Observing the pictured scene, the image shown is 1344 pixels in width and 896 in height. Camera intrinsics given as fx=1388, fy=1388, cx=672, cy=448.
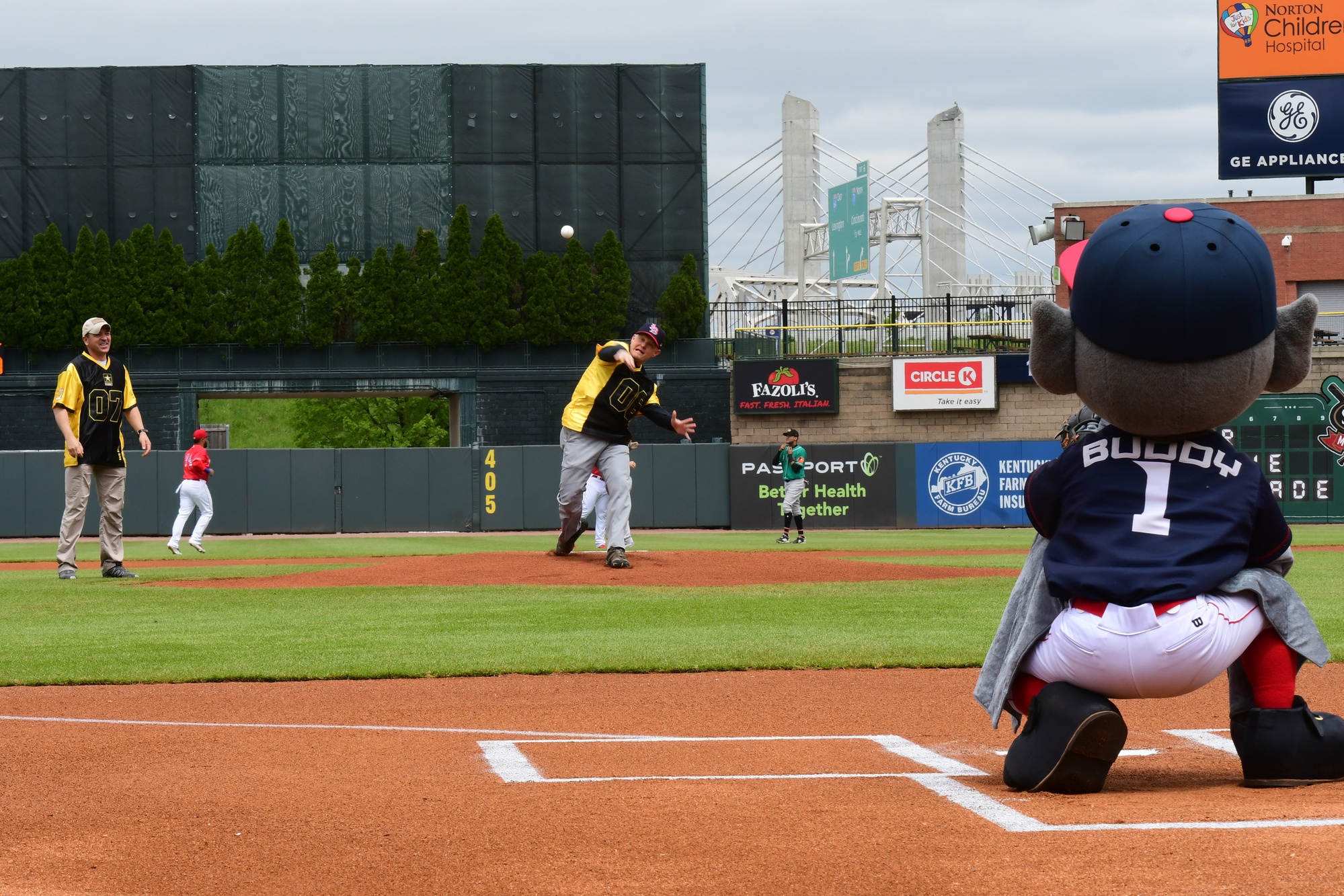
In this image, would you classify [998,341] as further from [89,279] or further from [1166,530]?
[1166,530]

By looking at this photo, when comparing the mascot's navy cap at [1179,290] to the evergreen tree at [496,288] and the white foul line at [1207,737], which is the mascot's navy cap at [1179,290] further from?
the evergreen tree at [496,288]

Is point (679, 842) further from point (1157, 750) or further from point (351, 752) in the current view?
point (1157, 750)

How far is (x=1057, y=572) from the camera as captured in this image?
412cm

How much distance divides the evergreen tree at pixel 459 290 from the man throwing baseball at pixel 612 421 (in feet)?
71.2

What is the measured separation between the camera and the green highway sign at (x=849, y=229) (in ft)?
186

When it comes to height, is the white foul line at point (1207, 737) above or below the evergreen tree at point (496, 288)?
below

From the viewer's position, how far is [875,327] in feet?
116

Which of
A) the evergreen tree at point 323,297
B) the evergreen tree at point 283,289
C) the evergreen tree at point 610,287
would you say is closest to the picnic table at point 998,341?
the evergreen tree at point 610,287

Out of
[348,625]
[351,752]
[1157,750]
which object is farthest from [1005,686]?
[348,625]

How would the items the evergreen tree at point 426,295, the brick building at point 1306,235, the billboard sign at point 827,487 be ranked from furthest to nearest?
the brick building at point 1306,235
the evergreen tree at point 426,295
the billboard sign at point 827,487

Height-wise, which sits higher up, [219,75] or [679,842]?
[219,75]

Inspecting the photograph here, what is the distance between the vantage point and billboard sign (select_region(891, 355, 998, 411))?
3422 cm

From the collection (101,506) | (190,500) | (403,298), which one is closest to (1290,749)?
(101,506)

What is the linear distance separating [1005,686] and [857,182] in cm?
5530
